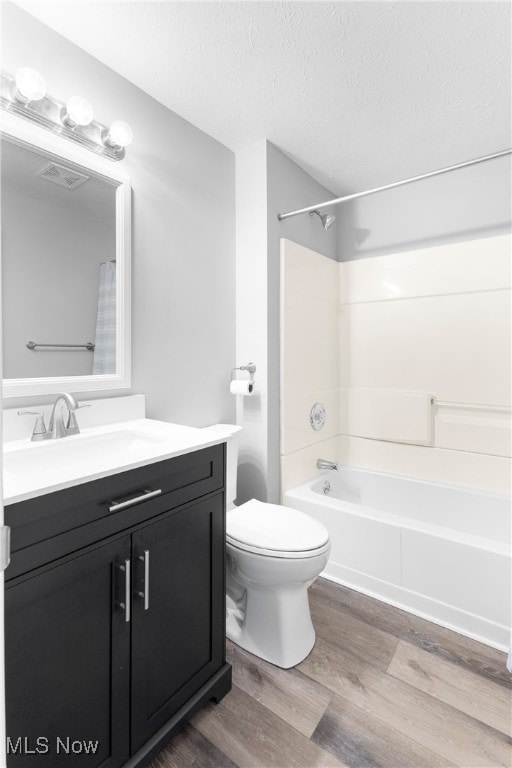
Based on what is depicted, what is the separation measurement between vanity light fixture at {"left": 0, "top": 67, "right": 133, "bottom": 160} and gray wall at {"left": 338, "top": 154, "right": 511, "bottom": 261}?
173 centimetres

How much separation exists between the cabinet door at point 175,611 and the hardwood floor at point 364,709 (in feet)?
0.60

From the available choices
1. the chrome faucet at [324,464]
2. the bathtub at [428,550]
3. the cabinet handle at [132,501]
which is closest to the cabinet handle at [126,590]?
the cabinet handle at [132,501]

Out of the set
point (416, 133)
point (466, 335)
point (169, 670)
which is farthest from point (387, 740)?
point (416, 133)

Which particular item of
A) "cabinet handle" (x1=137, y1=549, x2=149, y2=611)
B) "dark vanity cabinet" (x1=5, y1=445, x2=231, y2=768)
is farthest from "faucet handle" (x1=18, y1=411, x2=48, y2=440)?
"cabinet handle" (x1=137, y1=549, x2=149, y2=611)

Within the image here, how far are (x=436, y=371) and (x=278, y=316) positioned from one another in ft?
3.54

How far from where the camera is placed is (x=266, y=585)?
5.17 feet

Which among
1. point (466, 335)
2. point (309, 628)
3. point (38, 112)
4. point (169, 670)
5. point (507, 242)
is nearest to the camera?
point (169, 670)

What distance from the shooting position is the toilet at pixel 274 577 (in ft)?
4.96

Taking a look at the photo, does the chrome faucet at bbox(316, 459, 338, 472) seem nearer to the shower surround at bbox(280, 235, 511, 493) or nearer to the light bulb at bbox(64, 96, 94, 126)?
the shower surround at bbox(280, 235, 511, 493)

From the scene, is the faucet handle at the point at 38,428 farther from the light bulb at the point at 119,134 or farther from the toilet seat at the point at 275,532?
the light bulb at the point at 119,134

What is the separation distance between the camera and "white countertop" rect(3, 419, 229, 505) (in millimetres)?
930

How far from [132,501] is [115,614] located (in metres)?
0.30

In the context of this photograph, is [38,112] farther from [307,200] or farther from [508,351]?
[508,351]

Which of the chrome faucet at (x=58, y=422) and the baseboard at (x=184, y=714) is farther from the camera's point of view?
the chrome faucet at (x=58, y=422)
